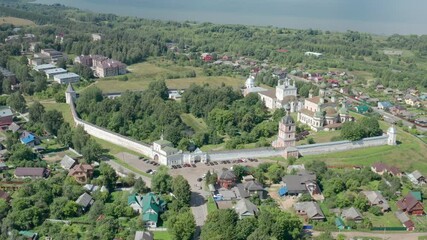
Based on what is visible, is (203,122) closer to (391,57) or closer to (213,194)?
(213,194)

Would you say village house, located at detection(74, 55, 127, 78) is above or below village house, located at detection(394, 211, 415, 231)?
above

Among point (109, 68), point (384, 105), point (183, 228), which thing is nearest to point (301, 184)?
point (183, 228)

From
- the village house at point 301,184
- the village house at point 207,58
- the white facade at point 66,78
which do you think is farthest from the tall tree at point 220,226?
the village house at point 207,58

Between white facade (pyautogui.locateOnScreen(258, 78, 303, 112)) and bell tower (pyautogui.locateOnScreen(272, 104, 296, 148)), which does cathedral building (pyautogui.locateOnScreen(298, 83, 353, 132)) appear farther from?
bell tower (pyautogui.locateOnScreen(272, 104, 296, 148))

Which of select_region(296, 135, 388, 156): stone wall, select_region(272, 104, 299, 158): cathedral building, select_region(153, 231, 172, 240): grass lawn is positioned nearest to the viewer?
select_region(153, 231, 172, 240): grass lawn

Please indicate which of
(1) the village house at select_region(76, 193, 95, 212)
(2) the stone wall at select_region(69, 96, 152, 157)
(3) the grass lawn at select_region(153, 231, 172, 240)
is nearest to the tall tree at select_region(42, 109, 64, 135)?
(2) the stone wall at select_region(69, 96, 152, 157)

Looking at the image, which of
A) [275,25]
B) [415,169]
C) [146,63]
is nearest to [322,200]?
[415,169]

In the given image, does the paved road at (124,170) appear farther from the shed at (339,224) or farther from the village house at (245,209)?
the shed at (339,224)

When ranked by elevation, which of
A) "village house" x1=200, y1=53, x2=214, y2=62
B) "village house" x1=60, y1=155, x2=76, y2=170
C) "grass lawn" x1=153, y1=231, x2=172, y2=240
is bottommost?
"grass lawn" x1=153, y1=231, x2=172, y2=240
